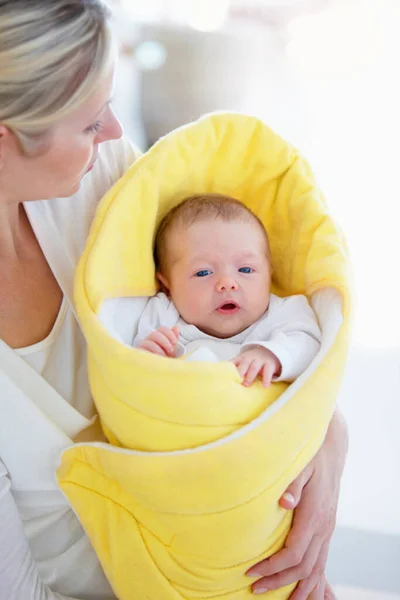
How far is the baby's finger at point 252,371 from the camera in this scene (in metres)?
0.87

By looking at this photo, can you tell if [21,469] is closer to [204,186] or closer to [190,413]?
[190,413]

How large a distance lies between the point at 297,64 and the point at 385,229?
2.24 ft

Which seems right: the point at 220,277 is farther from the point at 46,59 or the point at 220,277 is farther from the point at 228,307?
the point at 46,59

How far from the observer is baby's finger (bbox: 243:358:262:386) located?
866mm

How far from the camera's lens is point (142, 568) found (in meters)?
0.91

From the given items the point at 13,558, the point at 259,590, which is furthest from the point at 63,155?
the point at 259,590

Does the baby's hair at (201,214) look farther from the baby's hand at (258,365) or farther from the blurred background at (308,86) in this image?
the blurred background at (308,86)

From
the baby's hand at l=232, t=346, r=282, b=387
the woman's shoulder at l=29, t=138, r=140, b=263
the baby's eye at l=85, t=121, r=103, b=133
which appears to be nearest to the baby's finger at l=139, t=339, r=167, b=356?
the baby's hand at l=232, t=346, r=282, b=387

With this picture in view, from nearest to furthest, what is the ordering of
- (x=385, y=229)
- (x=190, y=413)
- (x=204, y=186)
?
(x=190, y=413), (x=204, y=186), (x=385, y=229)

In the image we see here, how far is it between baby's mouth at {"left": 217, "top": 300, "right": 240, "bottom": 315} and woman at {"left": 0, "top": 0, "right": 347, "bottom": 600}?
25cm

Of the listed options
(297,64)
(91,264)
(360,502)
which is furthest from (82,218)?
(297,64)

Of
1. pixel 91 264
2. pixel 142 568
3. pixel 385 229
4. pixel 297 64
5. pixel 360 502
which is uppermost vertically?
pixel 297 64

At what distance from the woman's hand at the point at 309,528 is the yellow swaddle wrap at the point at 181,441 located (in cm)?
2

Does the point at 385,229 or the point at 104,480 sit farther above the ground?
the point at 385,229
